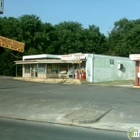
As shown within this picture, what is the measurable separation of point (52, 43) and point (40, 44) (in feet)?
10.5

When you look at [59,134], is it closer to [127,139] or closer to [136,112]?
[127,139]

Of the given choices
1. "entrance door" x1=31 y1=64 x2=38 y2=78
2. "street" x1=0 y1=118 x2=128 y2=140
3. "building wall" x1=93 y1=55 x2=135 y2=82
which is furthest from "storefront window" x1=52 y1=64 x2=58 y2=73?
"street" x1=0 y1=118 x2=128 y2=140

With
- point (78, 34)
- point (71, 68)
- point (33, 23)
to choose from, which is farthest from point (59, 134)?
point (78, 34)

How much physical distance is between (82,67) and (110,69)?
4.00 metres

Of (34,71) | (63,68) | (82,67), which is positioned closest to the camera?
(82,67)

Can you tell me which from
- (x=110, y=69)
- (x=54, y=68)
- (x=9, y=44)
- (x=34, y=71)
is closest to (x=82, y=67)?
(x=110, y=69)

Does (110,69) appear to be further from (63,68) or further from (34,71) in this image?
(34,71)

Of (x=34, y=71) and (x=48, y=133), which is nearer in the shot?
(x=48, y=133)

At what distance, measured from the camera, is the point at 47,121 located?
37.3 feet

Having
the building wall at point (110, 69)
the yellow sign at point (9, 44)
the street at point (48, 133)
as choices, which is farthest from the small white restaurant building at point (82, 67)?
the street at point (48, 133)

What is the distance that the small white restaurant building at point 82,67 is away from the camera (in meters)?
39.4

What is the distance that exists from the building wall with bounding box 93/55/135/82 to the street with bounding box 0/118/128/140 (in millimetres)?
28969

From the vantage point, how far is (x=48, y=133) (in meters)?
9.08

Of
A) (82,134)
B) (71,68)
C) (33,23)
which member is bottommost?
(82,134)
